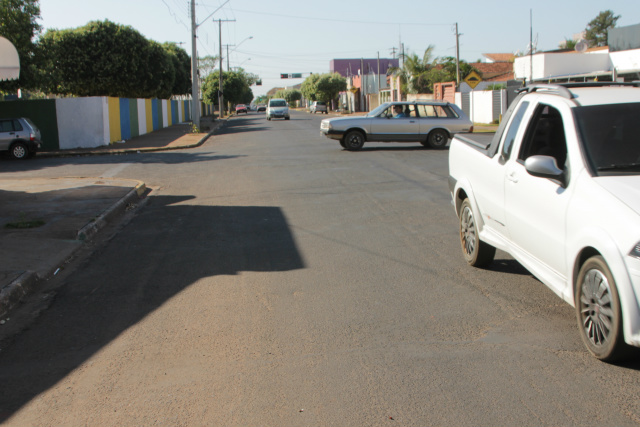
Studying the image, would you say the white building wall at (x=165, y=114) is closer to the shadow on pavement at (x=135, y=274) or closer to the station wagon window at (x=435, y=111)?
the station wagon window at (x=435, y=111)

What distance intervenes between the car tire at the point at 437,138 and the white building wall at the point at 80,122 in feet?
44.5

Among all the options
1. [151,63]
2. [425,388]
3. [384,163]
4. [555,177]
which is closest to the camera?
[425,388]

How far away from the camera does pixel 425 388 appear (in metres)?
3.97

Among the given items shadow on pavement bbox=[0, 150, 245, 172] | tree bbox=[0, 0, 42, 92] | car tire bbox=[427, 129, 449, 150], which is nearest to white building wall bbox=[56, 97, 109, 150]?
tree bbox=[0, 0, 42, 92]

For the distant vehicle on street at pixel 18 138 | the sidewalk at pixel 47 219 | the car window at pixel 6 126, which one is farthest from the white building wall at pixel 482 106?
the sidewalk at pixel 47 219

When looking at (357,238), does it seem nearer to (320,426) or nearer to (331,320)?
(331,320)

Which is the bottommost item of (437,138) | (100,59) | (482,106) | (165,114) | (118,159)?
(118,159)

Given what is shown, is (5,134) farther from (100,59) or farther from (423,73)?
(423,73)

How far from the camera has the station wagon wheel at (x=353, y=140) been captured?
21703 millimetres

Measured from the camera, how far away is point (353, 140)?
71.3 feet

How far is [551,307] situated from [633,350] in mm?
1350

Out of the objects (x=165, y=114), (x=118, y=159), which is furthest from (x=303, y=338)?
(x=165, y=114)

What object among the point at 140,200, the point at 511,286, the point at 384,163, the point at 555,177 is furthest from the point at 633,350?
the point at 384,163

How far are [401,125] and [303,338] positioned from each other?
17.6 metres
